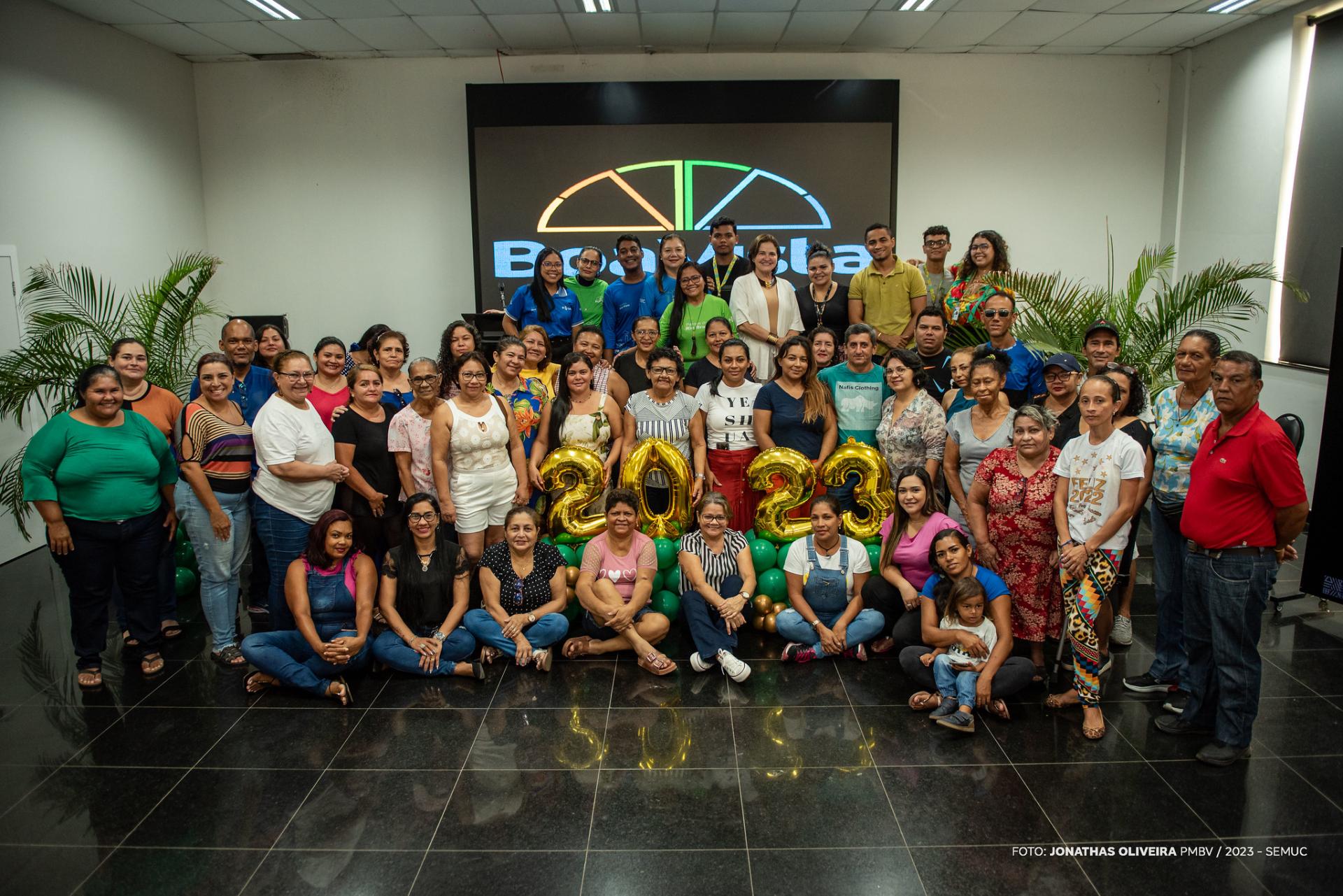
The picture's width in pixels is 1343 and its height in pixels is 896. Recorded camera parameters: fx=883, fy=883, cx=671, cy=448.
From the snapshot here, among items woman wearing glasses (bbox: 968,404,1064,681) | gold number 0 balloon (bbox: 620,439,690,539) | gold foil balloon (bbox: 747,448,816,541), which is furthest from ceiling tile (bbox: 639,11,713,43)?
woman wearing glasses (bbox: 968,404,1064,681)

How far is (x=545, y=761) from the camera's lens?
3900 mm

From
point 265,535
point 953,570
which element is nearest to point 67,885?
point 265,535

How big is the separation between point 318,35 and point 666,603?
680cm

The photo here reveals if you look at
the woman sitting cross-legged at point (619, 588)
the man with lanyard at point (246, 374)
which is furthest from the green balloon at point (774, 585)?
the man with lanyard at point (246, 374)

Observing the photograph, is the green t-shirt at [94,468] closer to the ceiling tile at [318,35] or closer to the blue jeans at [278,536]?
the blue jeans at [278,536]

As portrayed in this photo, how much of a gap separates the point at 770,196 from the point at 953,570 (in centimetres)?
598

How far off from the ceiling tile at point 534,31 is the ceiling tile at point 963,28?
10.3ft

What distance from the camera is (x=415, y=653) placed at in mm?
4707

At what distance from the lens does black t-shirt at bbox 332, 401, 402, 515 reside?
203 inches

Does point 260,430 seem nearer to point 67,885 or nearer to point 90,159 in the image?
point 67,885

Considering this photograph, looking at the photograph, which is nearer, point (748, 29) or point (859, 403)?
point (859, 403)

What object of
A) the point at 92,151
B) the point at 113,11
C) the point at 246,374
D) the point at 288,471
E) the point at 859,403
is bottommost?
the point at 288,471

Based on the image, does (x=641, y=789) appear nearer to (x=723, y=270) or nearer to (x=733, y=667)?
(x=733, y=667)

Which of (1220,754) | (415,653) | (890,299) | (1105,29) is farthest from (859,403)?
(1105,29)
